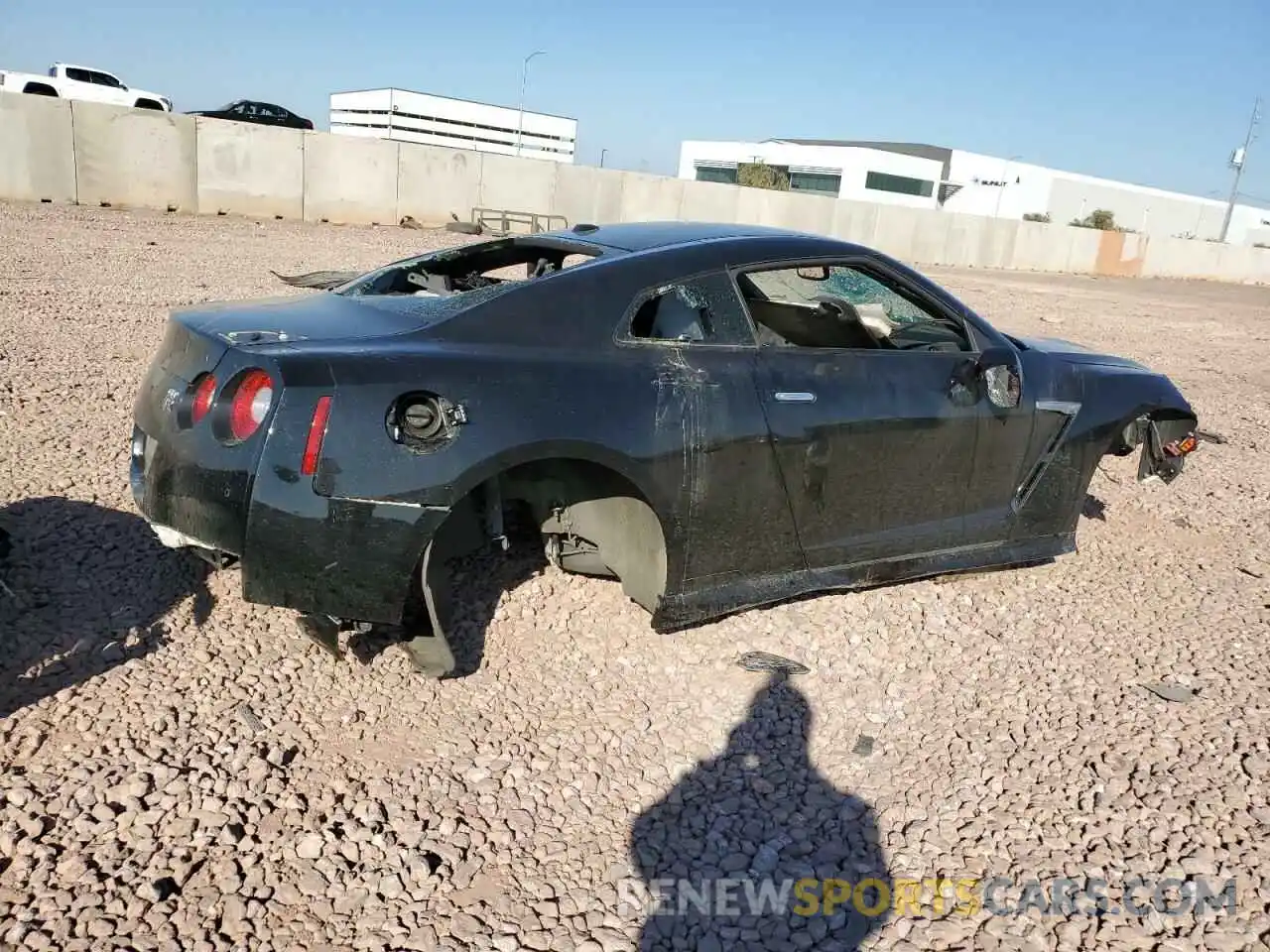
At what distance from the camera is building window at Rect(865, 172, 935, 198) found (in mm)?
82812

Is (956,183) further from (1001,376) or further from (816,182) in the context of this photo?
(1001,376)

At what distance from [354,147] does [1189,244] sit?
38.3 meters

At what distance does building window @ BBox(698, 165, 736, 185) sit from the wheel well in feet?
296

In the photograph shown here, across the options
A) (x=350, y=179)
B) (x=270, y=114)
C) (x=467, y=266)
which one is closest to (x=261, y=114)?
(x=270, y=114)

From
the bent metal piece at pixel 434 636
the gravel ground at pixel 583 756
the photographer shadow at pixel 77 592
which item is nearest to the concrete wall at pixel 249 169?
the gravel ground at pixel 583 756

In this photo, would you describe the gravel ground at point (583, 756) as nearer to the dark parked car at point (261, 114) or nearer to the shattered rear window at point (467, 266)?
the shattered rear window at point (467, 266)

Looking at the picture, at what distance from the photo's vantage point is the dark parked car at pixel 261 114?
29.1m

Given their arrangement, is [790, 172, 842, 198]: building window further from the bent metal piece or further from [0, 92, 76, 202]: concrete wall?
the bent metal piece

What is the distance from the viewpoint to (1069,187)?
87.5 meters

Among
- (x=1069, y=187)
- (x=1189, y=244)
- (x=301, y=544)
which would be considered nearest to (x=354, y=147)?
(x=301, y=544)

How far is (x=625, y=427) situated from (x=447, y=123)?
80237 mm

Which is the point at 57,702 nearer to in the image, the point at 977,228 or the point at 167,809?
the point at 167,809

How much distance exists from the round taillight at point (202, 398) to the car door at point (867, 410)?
1.80 m

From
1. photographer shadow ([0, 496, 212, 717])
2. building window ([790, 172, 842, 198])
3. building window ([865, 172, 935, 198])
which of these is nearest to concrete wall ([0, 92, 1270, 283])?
photographer shadow ([0, 496, 212, 717])
